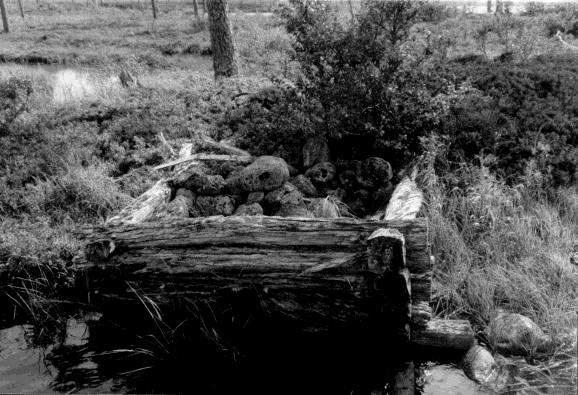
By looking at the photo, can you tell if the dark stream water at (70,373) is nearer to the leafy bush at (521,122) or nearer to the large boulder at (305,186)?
the large boulder at (305,186)

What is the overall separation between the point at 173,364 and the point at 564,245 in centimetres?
456

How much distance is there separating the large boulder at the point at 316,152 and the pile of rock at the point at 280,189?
14 centimetres

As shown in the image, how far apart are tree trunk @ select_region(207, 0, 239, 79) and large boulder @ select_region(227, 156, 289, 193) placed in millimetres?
6792

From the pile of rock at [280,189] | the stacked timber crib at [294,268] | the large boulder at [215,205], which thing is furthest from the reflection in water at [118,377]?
the large boulder at [215,205]

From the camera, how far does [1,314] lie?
638 centimetres

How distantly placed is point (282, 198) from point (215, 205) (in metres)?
0.93

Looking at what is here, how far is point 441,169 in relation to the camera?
736 cm

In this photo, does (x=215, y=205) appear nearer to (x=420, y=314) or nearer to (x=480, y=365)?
(x=420, y=314)

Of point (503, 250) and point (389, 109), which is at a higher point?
point (389, 109)

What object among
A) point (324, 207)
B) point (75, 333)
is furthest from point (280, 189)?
point (75, 333)

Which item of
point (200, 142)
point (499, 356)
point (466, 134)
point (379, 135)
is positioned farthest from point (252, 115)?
point (499, 356)

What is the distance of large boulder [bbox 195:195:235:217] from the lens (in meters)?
6.96

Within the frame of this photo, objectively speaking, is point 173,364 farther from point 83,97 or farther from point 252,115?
point 83,97

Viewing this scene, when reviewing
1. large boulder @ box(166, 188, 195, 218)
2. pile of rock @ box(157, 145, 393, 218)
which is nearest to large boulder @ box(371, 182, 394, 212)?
pile of rock @ box(157, 145, 393, 218)
